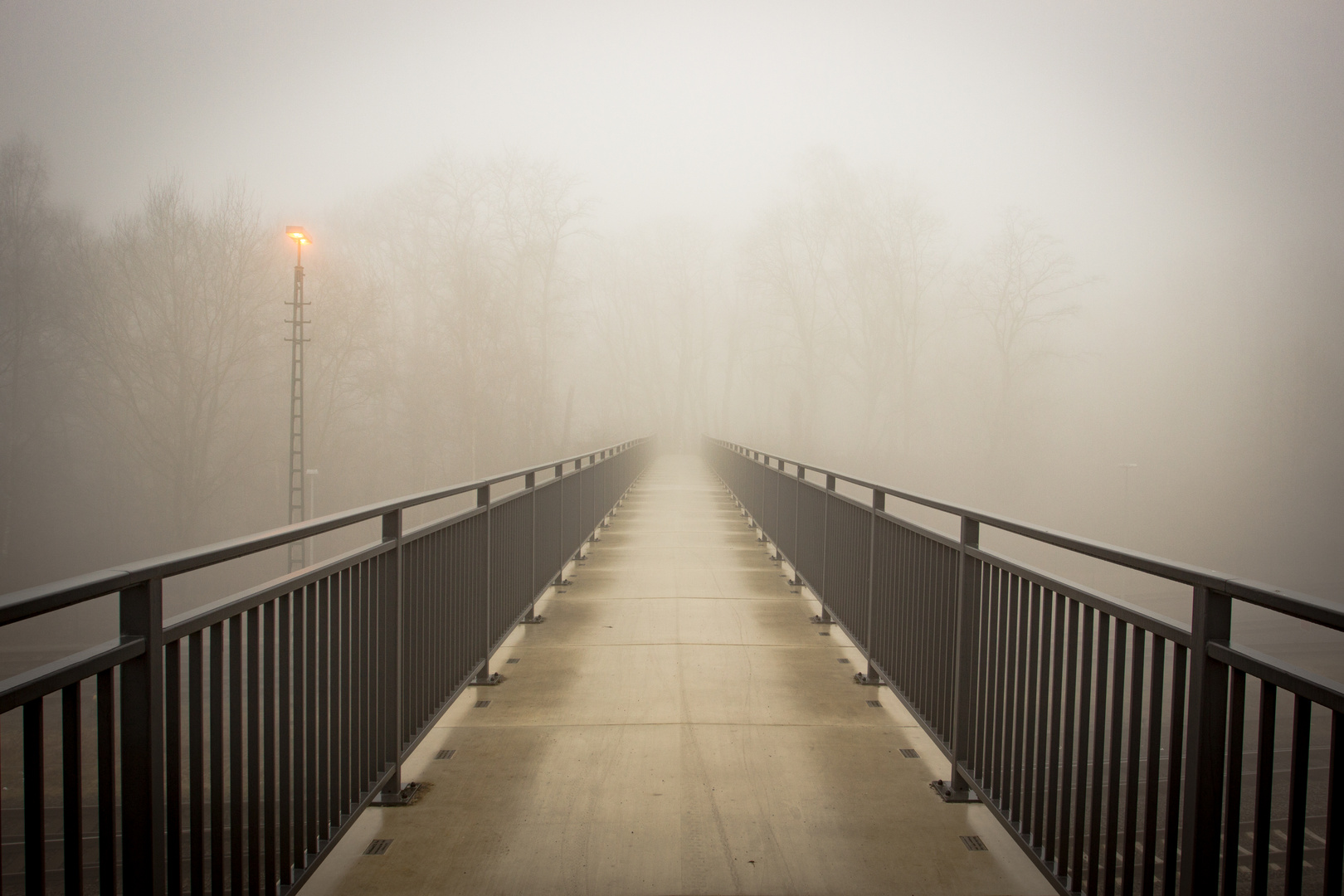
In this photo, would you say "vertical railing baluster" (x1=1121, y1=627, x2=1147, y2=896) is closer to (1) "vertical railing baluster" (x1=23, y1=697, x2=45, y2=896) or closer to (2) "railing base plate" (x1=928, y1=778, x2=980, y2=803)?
(2) "railing base plate" (x1=928, y1=778, x2=980, y2=803)

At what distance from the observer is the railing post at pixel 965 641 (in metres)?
3.13

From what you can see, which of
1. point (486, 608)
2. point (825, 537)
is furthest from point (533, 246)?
point (486, 608)

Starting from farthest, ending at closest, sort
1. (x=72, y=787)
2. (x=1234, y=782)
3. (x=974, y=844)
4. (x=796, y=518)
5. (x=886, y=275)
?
1. (x=886, y=275)
2. (x=796, y=518)
3. (x=974, y=844)
4. (x=1234, y=782)
5. (x=72, y=787)

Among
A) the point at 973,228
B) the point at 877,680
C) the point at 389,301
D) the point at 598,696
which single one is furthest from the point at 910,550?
the point at 973,228

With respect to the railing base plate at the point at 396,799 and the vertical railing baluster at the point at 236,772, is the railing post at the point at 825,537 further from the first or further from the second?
the vertical railing baluster at the point at 236,772

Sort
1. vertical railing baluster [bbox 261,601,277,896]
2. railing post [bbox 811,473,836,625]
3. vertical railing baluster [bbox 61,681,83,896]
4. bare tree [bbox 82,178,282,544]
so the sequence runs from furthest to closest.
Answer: bare tree [bbox 82,178,282,544] < railing post [bbox 811,473,836,625] < vertical railing baluster [bbox 261,601,277,896] < vertical railing baluster [bbox 61,681,83,896]

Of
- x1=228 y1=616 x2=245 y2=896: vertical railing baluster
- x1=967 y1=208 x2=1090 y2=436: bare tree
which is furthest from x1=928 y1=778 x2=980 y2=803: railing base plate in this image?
x1=967 y1=208 x2=1090 y2=436: bare tree

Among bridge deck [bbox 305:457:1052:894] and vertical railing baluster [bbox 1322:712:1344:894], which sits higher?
vertical railing baluster [bbox 1322:712:1344:894]

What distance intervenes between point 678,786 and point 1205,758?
2245mm

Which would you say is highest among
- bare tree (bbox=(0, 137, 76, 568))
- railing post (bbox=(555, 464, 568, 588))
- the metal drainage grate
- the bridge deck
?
bare tree (bbox=(0, 137, 76, 568))

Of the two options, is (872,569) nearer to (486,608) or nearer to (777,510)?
(486,608)

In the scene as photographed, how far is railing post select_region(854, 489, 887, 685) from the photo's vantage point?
4508 millimetres

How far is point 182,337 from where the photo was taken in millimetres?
33562

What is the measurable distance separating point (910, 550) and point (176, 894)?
3.40 metres
